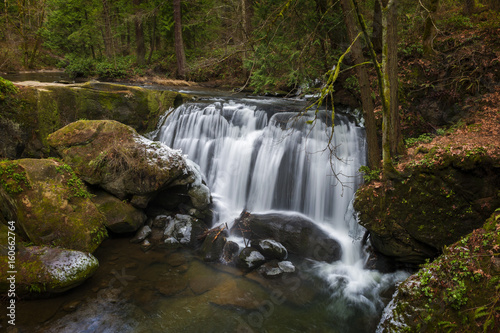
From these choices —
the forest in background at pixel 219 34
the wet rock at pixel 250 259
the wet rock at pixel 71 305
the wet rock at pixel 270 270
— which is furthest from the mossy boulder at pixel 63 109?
the wet rock at pixel 270 270

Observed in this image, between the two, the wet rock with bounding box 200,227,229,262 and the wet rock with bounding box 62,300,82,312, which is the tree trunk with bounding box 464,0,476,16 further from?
the wet rock with bounding box 62,300,82,312

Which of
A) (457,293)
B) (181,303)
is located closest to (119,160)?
(181,303)

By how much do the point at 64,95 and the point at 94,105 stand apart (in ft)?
2.83

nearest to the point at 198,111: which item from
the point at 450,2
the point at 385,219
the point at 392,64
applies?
the point at 392,64

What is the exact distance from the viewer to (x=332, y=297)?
5301mm

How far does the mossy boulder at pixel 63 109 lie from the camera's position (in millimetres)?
7559

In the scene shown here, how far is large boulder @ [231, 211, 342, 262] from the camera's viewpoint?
6.36 m

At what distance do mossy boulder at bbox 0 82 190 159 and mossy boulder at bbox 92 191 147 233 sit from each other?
3.08 metres

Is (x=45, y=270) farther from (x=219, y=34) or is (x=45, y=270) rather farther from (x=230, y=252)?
(x=219, y=34)

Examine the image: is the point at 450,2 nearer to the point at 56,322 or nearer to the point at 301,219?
the point at 301,219

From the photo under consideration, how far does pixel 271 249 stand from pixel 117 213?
3.76 m

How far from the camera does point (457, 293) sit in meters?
3.55

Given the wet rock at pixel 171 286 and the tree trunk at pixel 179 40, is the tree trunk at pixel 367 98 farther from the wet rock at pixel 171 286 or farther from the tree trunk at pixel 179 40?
the tree trunk at pixel 179 40

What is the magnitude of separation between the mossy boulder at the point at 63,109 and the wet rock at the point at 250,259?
20.8 feet
